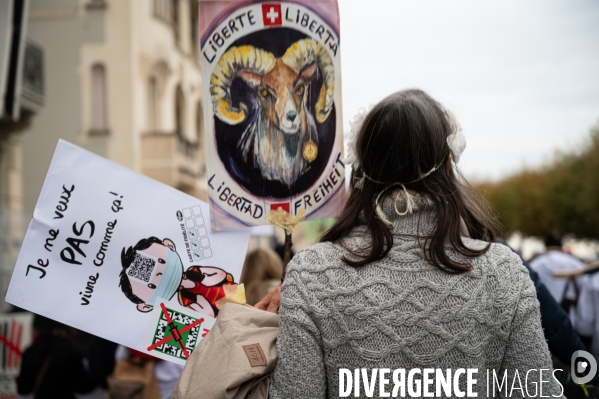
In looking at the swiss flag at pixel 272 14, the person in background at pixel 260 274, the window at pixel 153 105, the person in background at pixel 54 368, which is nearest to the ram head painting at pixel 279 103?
the swiss flag at pixel 272 14

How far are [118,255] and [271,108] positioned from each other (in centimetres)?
78

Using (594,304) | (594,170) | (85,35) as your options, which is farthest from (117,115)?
(594,170)

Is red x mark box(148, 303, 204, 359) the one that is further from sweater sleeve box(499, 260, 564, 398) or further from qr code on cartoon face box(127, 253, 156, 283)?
sweater sleeve box(499, 260, 564, 398)

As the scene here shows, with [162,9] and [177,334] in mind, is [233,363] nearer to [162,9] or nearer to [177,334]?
[177,334]

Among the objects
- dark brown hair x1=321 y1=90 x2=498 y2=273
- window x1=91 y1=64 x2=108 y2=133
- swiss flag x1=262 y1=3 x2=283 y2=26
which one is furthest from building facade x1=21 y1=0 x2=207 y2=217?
dark brown hair x1=321 y1=90 x2=498 y2=273

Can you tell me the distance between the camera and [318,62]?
2.36 meters

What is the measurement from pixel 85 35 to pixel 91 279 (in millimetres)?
15456

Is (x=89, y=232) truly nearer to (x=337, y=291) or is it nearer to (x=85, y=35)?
(x=337, y=291)

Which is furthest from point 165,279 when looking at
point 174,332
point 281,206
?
point 281,206

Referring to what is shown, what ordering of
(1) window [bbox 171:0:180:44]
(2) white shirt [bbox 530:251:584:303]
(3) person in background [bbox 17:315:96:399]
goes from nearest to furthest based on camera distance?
(3) person in background [bbox 17:315:96:399]
(2) white shirt [bbox 530:251:584:303]
(1) window [bbox 171:0:180:44]

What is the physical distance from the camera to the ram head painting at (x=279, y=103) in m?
2.36

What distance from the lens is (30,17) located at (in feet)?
52.8

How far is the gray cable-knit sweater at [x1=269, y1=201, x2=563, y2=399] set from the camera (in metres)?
1.70

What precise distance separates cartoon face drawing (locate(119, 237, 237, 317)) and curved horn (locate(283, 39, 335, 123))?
0.72 meters
